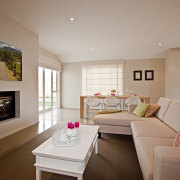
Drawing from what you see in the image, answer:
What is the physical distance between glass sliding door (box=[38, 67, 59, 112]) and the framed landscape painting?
6.51 feet

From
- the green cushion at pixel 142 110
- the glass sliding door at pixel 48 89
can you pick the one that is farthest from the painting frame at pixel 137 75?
the glass sliding door at pixel 48 89

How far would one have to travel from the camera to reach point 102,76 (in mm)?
5953

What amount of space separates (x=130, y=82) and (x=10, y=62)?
480 cm

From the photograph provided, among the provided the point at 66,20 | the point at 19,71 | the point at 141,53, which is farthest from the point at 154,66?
the point at 19,71

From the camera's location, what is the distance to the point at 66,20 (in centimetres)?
281

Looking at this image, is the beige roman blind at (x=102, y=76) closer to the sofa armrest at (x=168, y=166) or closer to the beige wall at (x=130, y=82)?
the beige wall at (x=130, y=82)

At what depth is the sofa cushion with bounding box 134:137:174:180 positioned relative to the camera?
102 cm

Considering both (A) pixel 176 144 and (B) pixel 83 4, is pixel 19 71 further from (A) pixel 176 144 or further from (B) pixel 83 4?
(A) pixel 176 144

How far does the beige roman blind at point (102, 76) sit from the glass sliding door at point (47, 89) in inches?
59.7

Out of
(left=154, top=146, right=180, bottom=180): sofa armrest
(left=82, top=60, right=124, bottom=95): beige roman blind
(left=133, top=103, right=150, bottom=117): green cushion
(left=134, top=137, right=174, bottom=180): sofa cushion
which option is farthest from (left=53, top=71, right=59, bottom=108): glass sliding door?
(left=154, top=146, right=180, bottom=180): sofa armrest

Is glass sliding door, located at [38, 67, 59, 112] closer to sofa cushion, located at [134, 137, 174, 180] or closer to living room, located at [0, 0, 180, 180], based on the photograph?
living room, located at [0, 0, 180, 180]

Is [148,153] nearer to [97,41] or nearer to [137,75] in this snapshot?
[97,41]

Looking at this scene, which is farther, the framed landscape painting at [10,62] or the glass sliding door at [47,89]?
the glass sliding door at [47,89]

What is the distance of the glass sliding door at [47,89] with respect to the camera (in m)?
5.10
